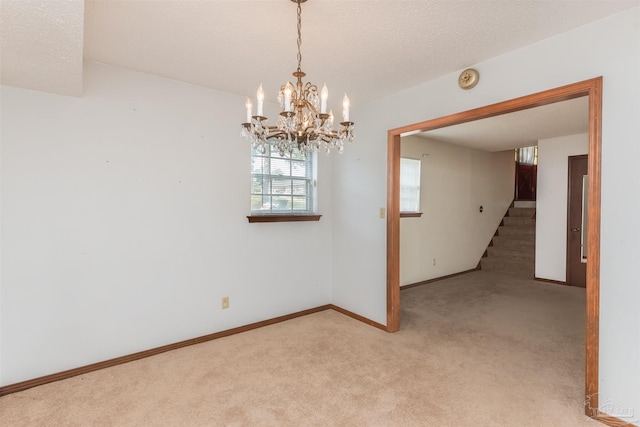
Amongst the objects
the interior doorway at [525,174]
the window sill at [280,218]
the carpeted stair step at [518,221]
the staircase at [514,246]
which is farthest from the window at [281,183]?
the interior doorway at [525,174]

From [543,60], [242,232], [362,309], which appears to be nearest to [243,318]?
[242,232]

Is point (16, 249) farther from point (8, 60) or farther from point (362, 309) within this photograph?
point (362, 309)

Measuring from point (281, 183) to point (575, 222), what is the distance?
4624 millimetres

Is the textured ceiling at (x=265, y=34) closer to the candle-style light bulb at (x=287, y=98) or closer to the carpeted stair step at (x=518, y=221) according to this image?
the candle-style light bulb at (x=287, y=98)

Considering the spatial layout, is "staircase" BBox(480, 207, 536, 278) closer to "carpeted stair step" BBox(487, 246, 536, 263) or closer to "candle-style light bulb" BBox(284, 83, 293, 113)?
"carpeted stair step" BBox(487, 246, 536, 263)

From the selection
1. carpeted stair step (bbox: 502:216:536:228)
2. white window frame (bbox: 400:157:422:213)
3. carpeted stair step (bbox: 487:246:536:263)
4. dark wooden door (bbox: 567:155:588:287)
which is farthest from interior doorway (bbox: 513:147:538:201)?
white window frame (bbox: 400:157:422:213)

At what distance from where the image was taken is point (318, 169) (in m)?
3.71

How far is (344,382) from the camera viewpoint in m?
2.24

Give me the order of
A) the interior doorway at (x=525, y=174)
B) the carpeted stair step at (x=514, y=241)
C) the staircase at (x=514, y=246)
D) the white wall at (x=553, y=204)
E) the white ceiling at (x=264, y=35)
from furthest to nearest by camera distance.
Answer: the interior doorway at (x=525, y=174), the carpeted stair step at (x=514, y=241), the staircase at (x=514, y=246), the white wall at (x=553, y=204), the white ceiling at (x=264, y=35)

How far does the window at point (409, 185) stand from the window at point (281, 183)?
5.58 ft

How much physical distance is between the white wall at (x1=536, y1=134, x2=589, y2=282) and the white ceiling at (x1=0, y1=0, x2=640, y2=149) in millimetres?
3704

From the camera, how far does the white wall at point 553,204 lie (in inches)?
197

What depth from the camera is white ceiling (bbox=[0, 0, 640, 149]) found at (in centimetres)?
168

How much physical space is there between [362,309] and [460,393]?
145 cm
